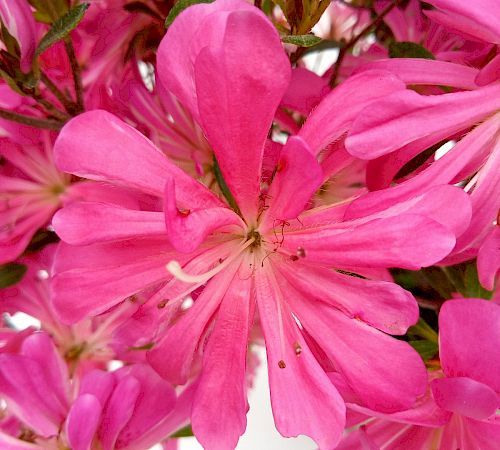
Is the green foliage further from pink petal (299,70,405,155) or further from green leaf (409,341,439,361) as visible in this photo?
green leaf (409,341,439,361)

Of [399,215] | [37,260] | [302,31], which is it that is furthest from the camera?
[37,260]

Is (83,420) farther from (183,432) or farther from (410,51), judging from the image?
(410,51)

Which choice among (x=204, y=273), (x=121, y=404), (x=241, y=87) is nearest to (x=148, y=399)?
(x=121, y=404)

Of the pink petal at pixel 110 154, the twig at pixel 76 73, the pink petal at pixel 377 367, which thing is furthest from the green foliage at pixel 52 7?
the pink petal at pixel 377 367

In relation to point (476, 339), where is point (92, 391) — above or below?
below

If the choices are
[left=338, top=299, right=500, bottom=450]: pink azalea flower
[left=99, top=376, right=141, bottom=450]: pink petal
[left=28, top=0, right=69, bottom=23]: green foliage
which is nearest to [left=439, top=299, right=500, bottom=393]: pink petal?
[left=338, top=299, right=500, bottom=450]: pink azalea flower

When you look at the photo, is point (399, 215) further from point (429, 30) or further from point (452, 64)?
point (429, 30)

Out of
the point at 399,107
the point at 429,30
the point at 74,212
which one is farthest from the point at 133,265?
the point at 429,30
